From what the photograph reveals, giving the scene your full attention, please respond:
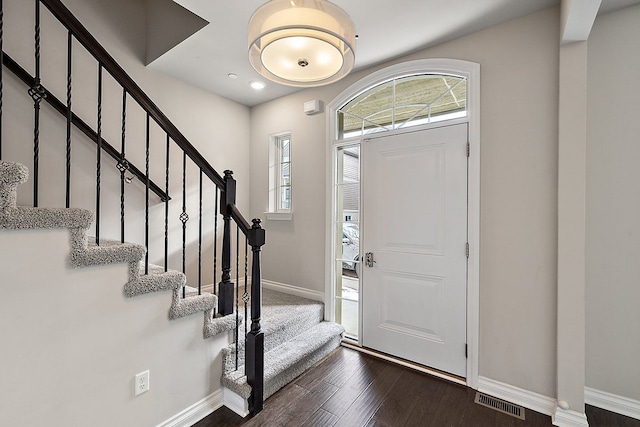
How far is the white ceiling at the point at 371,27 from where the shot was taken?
6.64 feet

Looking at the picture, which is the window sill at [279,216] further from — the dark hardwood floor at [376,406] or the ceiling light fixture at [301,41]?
the ceiling light fixture at [301,41]

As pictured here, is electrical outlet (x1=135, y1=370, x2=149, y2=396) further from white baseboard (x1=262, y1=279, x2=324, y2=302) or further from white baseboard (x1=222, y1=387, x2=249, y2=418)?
white baseboard (x1=262, y1=279, x2=324, y2=302)

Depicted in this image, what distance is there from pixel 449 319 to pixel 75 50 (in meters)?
3.74

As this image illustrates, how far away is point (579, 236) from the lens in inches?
74.3

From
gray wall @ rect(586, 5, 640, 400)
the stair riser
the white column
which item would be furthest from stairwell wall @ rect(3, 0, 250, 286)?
gray wall @ rect(586, 5, 640, 400)

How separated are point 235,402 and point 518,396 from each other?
78.6 inches

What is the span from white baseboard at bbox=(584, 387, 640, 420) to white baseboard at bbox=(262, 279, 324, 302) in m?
2.21

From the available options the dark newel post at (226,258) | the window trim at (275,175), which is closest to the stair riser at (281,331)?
the dark newel post at (226,258)

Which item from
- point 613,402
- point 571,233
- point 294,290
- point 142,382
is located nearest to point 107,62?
point 142,382

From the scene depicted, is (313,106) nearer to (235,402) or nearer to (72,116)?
(72,116)

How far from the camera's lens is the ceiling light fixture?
1.20 metres

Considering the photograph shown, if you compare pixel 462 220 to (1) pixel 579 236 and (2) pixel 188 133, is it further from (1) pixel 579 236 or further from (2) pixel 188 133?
(2) pixel 188 133

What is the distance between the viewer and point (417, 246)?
2.60m

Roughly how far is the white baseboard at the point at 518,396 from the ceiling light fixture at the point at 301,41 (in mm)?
2414
